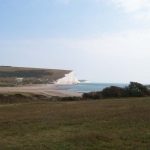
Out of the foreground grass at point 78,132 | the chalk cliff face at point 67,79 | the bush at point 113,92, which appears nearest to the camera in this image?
the foreground grass at point 78,132

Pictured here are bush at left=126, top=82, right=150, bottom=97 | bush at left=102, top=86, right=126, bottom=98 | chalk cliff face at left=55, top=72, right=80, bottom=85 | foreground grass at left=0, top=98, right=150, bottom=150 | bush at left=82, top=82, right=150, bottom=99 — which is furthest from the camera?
chalk cliff face at left=55, top=72, right=80, bottom=85

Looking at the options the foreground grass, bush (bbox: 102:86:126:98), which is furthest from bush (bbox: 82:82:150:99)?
the foreground grass

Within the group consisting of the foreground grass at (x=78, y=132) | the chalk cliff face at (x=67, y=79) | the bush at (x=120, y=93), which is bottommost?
the foreground grass at (x=78, y=132)

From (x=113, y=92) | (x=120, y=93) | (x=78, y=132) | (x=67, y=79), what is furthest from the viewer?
(x=67, y=79)

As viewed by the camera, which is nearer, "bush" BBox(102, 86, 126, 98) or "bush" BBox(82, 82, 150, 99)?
"bush" BBox(82, 82, 150, 99)

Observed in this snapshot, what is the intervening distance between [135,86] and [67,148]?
109ft

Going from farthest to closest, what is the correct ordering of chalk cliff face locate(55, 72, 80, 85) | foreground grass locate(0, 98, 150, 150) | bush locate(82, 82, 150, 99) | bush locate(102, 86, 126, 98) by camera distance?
1. chalk cliff face locate(55, 72, 80, 85)
2. bush locate(102, 86, 126, 98)
3. bush locate(82, 82, 150, 99)
4. foreground grass locate(0, 98, 150, 150)

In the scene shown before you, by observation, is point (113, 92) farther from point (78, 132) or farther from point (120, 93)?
point (78, 132)

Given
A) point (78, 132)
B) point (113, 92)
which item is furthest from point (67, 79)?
point (78, 132)

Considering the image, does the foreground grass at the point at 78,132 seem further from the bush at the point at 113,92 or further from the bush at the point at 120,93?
the bush at the point at 113,92

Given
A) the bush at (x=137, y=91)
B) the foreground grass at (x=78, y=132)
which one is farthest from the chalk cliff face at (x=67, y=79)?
the foreground grass at (x=78, y=132)

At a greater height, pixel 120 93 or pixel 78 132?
pixel 120 93

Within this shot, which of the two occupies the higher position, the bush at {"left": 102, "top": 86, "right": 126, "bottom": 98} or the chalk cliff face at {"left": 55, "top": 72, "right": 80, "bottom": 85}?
the chalk cliff face at {"left": 55, "top": 72, "right": 80, "bottom": 85}

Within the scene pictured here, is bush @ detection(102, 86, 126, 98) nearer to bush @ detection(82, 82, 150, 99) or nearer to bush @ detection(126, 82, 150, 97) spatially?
bush @ detection(82, 82, 150, 99)
